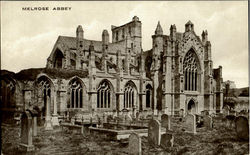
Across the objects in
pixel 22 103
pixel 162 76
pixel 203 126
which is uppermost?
pixel 162 76

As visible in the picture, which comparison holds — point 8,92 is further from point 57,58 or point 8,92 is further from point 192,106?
point 192,106

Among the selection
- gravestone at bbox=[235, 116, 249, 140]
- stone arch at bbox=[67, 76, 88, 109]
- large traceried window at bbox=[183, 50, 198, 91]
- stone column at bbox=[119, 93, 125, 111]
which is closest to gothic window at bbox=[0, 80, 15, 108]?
stone arch at bbox=[67, 76, 88, 109]

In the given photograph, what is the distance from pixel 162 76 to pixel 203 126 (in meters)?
13.2

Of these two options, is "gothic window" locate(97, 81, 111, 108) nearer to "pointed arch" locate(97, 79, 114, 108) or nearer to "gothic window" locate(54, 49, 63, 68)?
"pointed arch" locate(97, 79, 114, 108)

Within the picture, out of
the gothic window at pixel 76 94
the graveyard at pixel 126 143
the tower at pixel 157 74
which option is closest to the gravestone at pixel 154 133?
the graveyard at pixel 126 143

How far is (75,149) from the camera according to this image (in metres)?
12.0

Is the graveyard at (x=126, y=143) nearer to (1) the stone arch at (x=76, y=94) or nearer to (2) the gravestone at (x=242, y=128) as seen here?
(2) the gravestone at (x=242, y=128)

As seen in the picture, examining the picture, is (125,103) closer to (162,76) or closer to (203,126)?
(162,76)

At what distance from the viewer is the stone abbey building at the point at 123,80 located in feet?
82.4

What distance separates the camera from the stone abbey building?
82.4 feet

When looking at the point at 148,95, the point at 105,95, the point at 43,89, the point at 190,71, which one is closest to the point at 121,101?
the point at 105,95

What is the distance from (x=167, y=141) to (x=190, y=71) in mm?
23464

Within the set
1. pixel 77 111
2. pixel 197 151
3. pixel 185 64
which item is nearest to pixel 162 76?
pixel 185 64

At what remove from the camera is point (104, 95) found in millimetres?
30078
